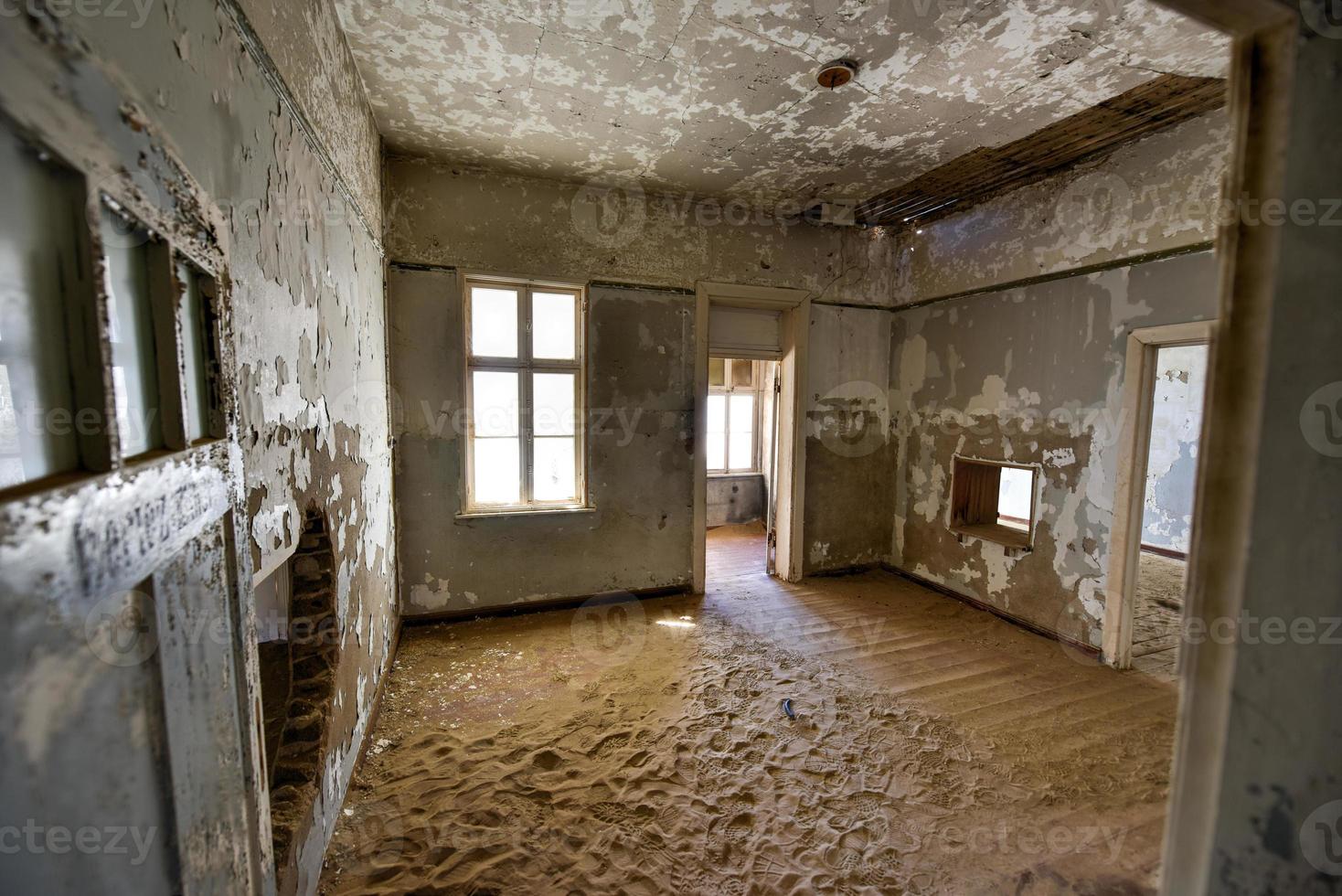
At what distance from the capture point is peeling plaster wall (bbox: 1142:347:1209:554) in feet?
18.7

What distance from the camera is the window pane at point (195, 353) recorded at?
762 mm

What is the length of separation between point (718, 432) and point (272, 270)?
5.86 m

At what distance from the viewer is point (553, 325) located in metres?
3.67

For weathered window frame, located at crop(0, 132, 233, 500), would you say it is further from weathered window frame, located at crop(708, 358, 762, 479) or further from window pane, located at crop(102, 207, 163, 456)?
weathered window frame, located at crop(708, 358, 762, 479)

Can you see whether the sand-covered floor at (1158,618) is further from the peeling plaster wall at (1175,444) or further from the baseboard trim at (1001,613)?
the peeling plaster wall at (1175,444)

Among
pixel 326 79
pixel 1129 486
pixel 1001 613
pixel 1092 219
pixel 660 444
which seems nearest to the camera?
pixel 326 79

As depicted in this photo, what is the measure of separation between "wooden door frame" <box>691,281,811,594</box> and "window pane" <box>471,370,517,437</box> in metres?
1.39

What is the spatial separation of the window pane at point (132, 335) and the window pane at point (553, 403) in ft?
9.69

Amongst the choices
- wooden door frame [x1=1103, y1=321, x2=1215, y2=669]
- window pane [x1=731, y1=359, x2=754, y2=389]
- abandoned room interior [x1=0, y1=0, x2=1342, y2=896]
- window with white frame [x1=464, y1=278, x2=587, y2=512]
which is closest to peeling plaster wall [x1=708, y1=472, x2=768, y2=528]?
window pane [x1=731, y1=359, x2=754, y2=389]

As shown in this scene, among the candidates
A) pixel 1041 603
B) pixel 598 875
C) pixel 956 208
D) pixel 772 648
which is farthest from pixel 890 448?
pixel 598 875

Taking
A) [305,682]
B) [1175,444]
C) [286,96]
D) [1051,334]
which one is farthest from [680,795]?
[1175,444]

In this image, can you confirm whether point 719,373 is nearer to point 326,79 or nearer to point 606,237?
point 606,237

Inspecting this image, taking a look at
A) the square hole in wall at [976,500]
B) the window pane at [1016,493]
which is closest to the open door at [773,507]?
the square hole in wall at [976,500]

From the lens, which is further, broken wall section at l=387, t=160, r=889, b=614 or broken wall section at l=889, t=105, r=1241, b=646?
broken wall section at l=387, t=160, r=889, b=614
